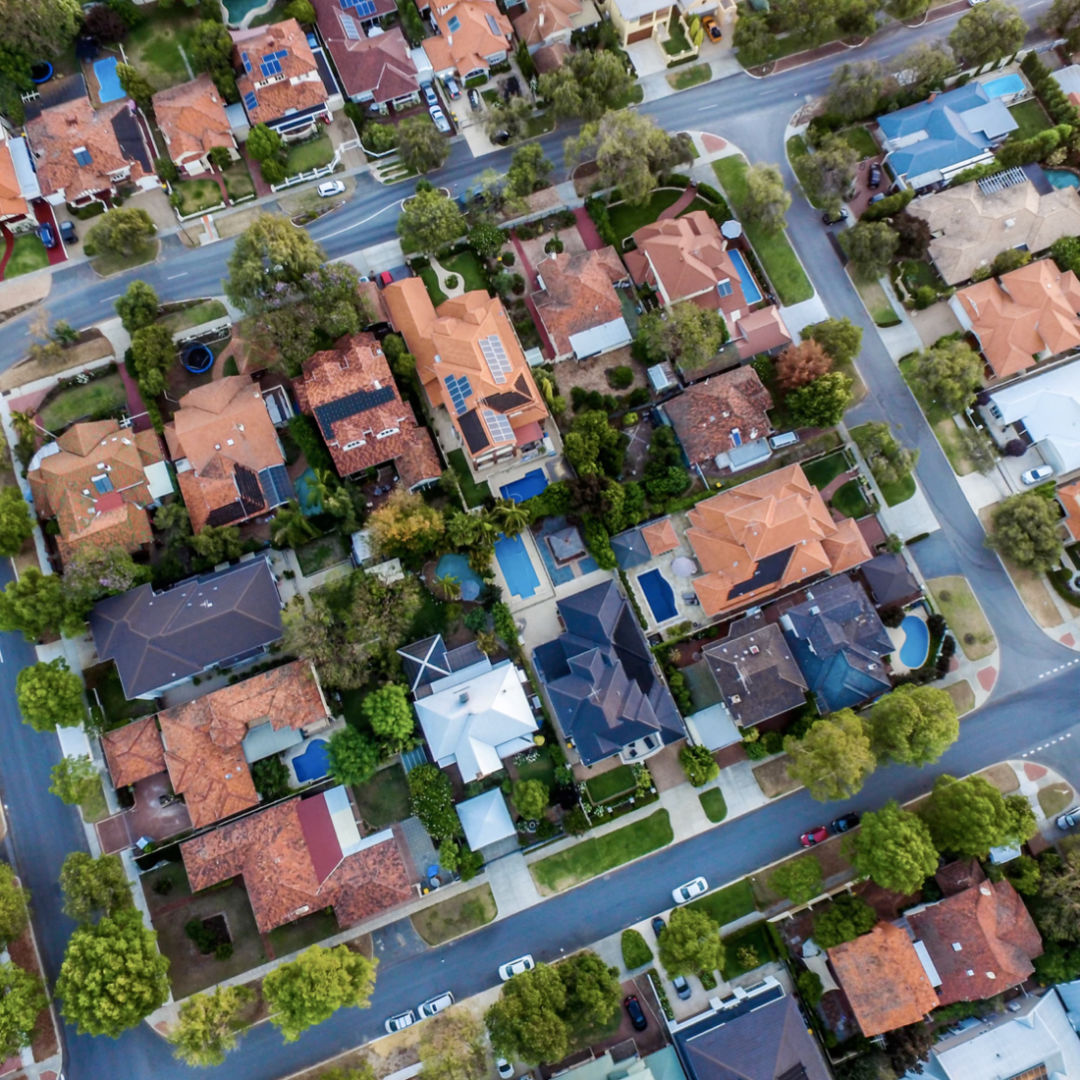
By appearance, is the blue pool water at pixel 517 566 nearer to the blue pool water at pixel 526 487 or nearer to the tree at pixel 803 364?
the blue pool water at pixel 526 487

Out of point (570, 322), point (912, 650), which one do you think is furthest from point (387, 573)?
point (912, 650)

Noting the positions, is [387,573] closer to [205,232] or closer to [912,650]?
[205,232]

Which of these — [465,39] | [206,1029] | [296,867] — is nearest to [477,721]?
[296,867]

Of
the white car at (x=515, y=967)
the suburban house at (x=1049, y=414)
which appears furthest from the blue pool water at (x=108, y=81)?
the suburban house at (x=1049, y=414)

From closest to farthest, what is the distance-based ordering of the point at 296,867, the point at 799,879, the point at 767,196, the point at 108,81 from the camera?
1. the point at 799,879
2. the point at 296,867
3. the point at 767,196
4. the point at 108,81

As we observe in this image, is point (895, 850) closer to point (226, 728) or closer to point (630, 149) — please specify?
point (226, 728)

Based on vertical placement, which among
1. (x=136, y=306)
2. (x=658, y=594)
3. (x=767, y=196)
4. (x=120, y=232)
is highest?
(x=120, y=232)
